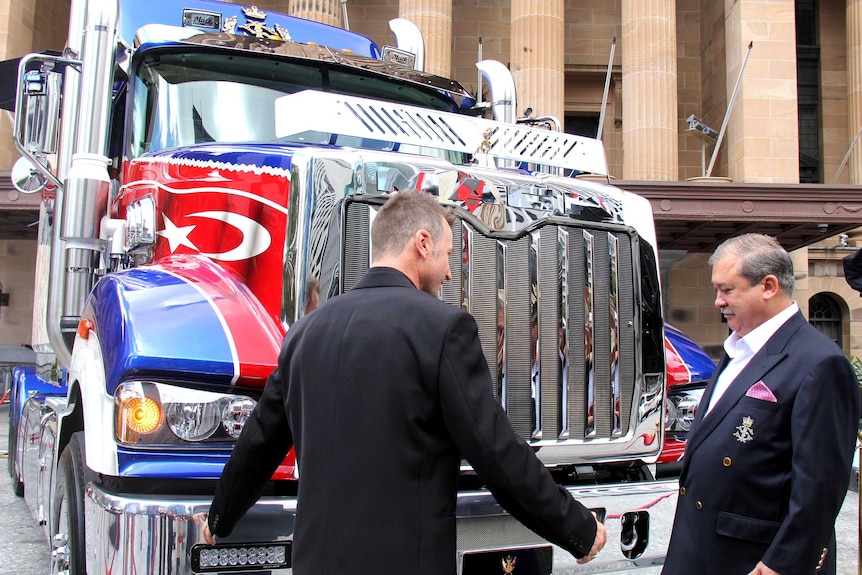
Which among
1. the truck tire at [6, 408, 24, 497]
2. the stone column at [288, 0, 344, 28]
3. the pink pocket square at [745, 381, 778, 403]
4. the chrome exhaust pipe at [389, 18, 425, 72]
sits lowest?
the truck tire at [6, 408, 24, 497]

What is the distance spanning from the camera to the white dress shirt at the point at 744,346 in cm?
267

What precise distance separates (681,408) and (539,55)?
16686mm

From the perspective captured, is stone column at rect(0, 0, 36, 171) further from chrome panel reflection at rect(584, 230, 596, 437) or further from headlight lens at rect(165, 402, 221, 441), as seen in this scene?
chrome panel reflection at rect(584, 230, 596, 437)

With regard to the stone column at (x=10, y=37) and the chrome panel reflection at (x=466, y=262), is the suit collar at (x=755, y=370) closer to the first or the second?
the chrome panel reflection at (x=466, y=262)

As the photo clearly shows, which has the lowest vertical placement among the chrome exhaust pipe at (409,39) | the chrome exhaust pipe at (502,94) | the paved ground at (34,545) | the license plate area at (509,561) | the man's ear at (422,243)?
the paved ground at (34,545)

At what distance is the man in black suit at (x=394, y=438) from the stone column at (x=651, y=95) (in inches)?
683

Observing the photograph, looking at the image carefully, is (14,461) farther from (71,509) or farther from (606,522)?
(606,522)

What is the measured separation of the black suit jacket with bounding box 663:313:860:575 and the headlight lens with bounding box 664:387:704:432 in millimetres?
1173

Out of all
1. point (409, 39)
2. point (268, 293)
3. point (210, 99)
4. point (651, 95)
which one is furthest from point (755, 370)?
point (651, 95)

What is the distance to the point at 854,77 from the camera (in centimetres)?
2250

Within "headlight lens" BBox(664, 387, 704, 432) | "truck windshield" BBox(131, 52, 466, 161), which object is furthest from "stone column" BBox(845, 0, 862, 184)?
"headlight lens" BBox(664, 387, 704, 432)

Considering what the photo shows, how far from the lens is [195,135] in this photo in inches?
177

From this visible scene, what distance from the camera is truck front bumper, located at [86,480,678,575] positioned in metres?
2.70

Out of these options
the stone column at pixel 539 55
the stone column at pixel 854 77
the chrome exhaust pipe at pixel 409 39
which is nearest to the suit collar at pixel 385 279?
the chrome exhaust pipe at pixel 409 39
